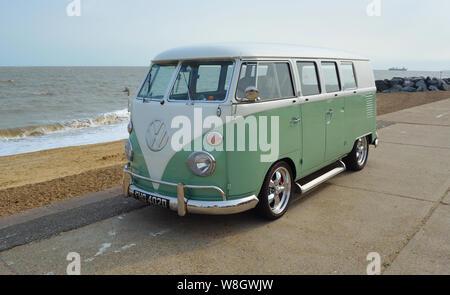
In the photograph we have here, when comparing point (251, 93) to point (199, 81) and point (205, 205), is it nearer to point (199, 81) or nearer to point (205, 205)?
point (199, 81)

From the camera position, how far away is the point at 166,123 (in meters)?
4.29

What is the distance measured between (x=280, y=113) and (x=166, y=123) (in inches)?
53.3

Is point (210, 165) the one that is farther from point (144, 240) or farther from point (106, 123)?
point (106, 123)

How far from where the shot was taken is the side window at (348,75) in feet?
20.0

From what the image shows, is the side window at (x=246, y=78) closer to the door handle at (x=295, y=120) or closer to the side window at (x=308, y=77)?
the door handle at (x=295, y=120)

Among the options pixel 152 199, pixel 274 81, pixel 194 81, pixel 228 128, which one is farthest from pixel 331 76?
pixel 152 199

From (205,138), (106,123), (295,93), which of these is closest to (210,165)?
(205,138)

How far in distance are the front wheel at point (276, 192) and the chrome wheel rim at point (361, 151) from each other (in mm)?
2462

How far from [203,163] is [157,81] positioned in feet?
4.68

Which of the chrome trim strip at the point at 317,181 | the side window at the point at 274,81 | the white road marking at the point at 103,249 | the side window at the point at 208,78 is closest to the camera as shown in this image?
the white road marking at the point at 103,249

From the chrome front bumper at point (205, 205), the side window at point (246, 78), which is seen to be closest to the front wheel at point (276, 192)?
the chrome front bumper at point (205, 205)

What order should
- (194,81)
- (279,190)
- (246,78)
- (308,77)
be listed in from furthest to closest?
(308,77), (279,190), (194,81), (246,78)

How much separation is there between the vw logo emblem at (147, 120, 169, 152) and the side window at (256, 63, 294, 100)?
1.18 metres

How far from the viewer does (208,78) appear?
472 centimetres
